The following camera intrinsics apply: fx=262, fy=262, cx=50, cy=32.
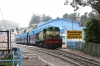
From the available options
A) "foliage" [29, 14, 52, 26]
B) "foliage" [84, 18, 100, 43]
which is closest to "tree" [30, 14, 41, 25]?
"foliage" [29, 14, 52, 26]

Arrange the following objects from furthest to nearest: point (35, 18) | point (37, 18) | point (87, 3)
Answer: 1. point (37, 18)
2. point (35, 18)
3. point (87, 3)

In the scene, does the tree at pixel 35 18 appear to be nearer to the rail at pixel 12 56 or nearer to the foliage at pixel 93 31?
the foliage at pixel 93 31

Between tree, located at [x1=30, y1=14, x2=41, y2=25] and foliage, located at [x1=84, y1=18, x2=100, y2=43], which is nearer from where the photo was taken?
foliage, located at [x1=84, y1=18, x2=100, y2=43]

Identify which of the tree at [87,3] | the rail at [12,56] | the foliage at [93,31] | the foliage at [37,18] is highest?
the foliage at [37,18]

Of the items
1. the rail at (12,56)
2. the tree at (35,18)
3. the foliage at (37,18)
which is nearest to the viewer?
the rail at (12,56)

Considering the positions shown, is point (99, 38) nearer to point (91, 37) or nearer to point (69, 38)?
point (91, 37)

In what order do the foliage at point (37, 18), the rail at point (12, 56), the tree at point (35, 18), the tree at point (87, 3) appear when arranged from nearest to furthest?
the rail at point (12, 56), the tree at point (87, 3), the foliage at point (37, 18), the tree at point (35, 18)

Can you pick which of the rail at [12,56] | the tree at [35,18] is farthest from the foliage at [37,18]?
the rail at [12,56]

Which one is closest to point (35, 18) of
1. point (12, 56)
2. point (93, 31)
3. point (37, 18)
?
point (37, 18)

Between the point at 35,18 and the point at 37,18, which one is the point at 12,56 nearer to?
the point at 35,18

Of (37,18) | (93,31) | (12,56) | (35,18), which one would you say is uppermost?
(37,18)

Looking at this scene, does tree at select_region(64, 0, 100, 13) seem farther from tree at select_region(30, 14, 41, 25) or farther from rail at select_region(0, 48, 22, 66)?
tree at select_region(30, 14, 41, 25)

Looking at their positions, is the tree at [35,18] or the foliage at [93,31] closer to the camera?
the foliage at [93,31]

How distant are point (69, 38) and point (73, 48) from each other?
3.18 meters
